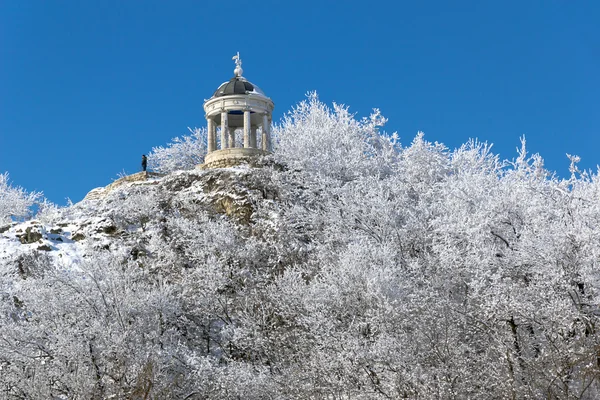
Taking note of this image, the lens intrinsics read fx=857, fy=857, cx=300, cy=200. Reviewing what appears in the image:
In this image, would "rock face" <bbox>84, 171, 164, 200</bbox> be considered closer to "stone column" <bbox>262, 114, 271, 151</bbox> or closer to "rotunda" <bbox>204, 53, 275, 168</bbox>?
"rotunda" <bbox>204, 53, 275, 168</bbox>

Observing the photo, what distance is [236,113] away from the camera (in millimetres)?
48125

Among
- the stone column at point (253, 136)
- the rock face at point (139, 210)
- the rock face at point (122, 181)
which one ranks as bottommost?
the rock face at point (139, 210)

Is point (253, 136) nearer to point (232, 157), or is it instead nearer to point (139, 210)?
point (232, 157)

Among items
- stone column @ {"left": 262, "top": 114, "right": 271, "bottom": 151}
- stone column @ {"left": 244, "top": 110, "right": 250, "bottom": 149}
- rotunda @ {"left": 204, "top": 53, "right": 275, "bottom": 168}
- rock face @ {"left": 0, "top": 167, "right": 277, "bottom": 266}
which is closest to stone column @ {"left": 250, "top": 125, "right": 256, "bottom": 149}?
rotunda @ {"left": 204, "top": 53, "right": 275, "bottom": 168}

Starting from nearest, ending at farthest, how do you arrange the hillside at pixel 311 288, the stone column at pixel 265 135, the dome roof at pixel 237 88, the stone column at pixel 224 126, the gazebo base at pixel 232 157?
the hillside at pixel 311 288
the gazebo base at pixel 232 157
the stone column at pixel 224 126
the dome roof at pixel 237 88
the stone column at pixel 265 135

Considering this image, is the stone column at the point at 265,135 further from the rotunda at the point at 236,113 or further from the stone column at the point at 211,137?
the stone column at the point at 211,137

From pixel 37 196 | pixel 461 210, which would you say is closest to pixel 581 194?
pixel 461 210

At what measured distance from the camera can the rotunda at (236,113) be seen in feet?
147

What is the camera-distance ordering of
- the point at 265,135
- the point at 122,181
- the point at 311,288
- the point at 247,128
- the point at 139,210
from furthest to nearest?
the point at 265,135
the point at 122,181
the point at 247,128
the point at 139,210
the point at 311,288

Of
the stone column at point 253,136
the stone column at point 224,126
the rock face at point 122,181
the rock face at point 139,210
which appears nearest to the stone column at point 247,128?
the stone column at point 224,126

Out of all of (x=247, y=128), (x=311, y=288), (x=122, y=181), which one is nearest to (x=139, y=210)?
(x=122, y=181)

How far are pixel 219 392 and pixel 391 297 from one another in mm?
6660

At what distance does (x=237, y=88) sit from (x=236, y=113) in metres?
2.21

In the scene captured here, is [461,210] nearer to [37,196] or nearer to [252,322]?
[252,322]
